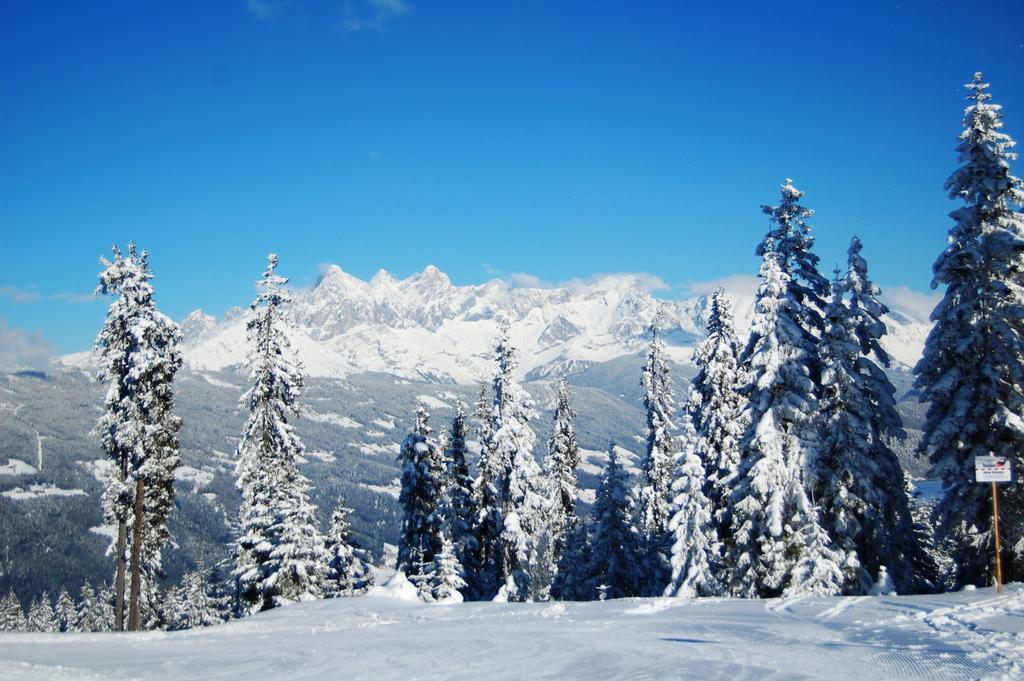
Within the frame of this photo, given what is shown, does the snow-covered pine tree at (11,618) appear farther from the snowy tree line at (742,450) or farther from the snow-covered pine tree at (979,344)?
the snow-covered pine tree at (979,344)

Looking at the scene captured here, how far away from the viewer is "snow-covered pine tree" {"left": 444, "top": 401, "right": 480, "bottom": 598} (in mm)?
40000

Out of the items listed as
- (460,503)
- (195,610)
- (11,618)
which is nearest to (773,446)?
(460,503)

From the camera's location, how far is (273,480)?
33719 millimetres

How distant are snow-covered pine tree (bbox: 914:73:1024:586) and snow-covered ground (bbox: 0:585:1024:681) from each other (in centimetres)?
556

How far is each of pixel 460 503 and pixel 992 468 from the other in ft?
90.1

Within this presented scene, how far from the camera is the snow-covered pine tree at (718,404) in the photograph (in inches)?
1216

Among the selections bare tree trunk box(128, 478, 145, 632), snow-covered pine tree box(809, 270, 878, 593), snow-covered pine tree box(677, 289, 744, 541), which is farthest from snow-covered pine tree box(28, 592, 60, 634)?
snow-covered pine tree box(809, 270, 878, 593)

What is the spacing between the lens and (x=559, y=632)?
14812 millimetres

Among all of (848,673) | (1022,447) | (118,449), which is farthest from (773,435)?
(118,449)

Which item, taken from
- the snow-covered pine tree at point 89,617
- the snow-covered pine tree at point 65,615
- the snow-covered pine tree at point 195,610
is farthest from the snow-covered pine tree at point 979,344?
the snow-covered pine tree at point 65,615

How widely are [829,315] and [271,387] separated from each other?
23393 millimetres

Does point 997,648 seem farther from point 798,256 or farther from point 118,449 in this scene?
point 118,449

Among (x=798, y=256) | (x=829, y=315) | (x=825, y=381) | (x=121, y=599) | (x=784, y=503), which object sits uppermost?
(x=798, y=256)

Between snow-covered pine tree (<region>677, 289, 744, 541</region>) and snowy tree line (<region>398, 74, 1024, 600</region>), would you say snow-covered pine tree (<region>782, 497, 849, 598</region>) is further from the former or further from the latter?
snow-covered pine tree (<region>677, 289, 744, 541</region>)
